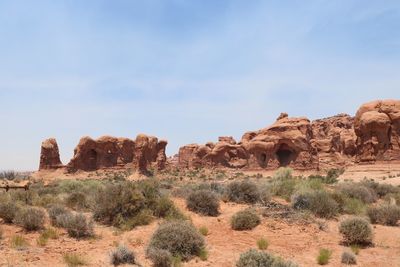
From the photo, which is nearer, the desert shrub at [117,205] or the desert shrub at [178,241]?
the desert shrub at [178,241]

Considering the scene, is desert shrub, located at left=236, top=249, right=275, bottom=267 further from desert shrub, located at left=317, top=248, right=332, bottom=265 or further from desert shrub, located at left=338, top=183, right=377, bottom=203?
desert shrub, located at left=338, top=183, right=377, bottom=203

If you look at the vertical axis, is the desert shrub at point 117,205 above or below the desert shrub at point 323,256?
above

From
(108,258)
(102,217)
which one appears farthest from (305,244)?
(102,217)

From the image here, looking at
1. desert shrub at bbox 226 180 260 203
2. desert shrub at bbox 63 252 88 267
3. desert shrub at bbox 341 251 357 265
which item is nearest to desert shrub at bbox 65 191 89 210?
desert shrub at bbox 226 180 260 203

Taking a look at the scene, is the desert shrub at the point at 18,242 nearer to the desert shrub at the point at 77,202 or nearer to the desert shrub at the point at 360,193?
the desert shrub at the point at 77,202

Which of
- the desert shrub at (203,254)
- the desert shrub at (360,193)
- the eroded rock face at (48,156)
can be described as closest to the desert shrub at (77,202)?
the desert shrub at (203,254)

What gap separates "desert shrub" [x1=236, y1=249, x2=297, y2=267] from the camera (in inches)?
308

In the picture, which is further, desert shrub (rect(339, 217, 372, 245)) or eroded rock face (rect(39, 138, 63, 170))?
eroded rock face (rect(39, 138, 63, 170))

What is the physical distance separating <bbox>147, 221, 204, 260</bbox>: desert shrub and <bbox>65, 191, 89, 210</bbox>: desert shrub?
5.91m

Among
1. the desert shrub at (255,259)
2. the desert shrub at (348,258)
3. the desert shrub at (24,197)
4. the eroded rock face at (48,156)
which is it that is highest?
the eroded rock face at (48,156)

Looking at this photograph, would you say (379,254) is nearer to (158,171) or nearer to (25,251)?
(25,251)

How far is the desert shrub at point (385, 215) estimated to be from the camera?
14.0m

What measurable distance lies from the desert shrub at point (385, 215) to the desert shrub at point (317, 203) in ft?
4.12

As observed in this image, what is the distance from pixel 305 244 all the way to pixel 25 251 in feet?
23.2
